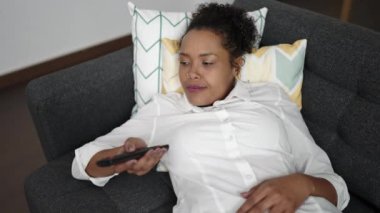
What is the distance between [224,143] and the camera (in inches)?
41.0

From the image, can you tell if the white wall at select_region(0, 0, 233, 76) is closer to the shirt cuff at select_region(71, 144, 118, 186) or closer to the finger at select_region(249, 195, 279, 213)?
the shirt cuff at select_region(71, 144, 118, 186)

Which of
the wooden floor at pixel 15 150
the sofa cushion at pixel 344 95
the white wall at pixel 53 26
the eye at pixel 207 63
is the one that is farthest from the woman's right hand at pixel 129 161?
the white wall at pixel 53 26

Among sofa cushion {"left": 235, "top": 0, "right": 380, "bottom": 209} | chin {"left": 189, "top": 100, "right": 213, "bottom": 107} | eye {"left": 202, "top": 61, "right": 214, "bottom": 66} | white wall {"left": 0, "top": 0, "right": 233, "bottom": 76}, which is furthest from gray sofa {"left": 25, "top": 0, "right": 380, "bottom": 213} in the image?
white wall {"left": 0, "top": 0, "right": 233, "bottom": 76}

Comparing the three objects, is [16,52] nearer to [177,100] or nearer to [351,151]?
[177,100]

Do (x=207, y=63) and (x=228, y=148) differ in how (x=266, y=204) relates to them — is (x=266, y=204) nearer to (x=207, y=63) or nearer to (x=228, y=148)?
(x=228, y=148)

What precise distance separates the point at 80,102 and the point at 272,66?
25.9 inches

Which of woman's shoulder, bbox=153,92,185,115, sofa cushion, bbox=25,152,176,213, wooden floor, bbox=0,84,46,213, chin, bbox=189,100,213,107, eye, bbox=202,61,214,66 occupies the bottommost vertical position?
wooden floor, bbox=0,84,46,213

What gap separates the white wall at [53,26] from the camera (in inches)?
92.9

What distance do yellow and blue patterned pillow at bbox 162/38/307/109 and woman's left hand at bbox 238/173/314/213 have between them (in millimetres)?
377

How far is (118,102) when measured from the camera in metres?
1.34

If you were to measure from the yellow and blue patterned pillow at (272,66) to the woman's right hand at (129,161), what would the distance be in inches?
14.4

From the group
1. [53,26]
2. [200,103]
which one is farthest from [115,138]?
[53,26]

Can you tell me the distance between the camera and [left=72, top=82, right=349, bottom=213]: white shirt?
988 millimetres

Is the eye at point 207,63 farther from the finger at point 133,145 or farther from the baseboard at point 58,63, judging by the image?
the baseboard at point 58,63
